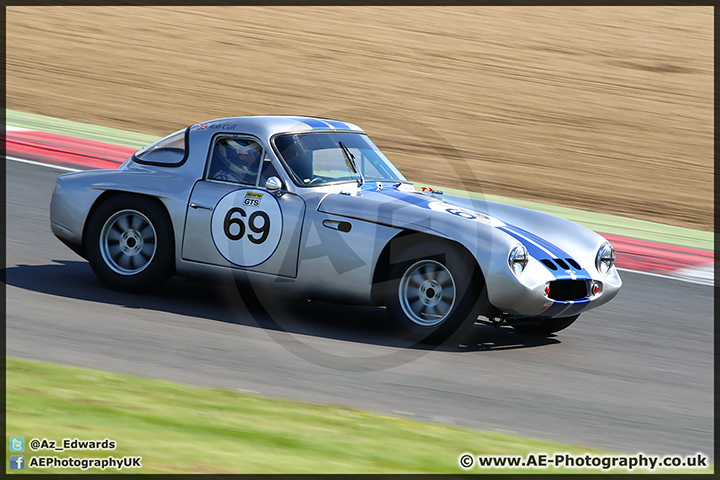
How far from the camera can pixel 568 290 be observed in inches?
262

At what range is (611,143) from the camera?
15797 mm

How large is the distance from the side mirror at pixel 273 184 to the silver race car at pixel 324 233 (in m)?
0.02

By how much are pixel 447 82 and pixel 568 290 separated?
12.3m

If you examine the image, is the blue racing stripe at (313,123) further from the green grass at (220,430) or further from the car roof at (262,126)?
the green grass at (220,430)

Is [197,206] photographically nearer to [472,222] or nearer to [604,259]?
[472,222]

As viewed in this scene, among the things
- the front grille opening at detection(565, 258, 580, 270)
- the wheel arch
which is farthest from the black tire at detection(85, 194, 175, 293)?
the front grille opening at detection(565, 258, 580, 270)

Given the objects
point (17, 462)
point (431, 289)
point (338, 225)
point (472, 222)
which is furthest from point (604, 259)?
point (17, 462)

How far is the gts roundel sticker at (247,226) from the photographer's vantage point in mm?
6906

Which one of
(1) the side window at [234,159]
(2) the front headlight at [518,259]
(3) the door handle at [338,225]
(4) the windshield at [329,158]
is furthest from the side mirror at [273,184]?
(2) the front headlight at [518,259]

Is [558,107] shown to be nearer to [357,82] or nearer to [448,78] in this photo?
[448,78]

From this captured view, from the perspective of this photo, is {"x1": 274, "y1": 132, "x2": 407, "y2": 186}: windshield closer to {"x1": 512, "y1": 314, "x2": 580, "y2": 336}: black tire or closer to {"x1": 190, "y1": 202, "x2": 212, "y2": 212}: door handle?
{"x1": 190, "y1": 202, "x2": 212, "y2": 212}: door handle

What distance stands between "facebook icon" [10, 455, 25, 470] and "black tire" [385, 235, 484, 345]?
326 centimetres

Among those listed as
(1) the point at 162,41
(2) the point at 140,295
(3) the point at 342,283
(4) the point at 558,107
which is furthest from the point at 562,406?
(1) the point at 162,41

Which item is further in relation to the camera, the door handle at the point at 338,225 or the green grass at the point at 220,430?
the door handle at the point at 338,225
